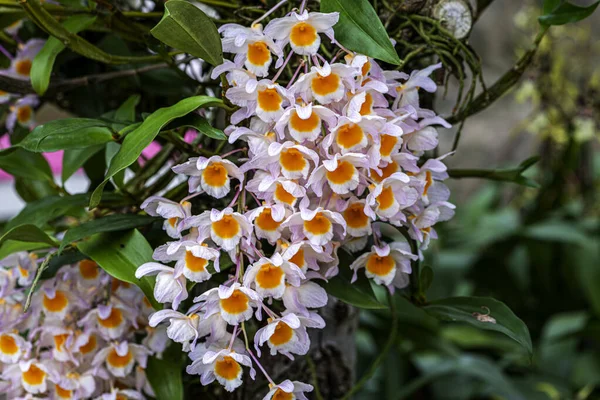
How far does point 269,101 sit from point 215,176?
69 mm

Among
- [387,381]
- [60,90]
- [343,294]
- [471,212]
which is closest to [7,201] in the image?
[471,212]

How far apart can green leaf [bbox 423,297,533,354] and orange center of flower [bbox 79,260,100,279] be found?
0.97 ft

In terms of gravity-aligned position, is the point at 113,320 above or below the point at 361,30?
below

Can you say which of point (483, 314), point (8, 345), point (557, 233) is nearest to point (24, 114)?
point (8, 345)

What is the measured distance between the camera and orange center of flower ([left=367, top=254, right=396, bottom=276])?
544 millimetres

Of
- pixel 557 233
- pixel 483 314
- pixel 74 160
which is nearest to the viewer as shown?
pixel 483 314

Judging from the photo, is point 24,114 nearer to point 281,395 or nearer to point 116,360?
point 116,360

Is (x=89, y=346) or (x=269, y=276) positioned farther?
(x=89, y=346)

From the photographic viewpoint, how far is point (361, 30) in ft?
1.62

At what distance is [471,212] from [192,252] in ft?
5.57

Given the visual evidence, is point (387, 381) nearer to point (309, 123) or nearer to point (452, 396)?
point (452, 396)

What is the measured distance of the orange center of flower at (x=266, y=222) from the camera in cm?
49

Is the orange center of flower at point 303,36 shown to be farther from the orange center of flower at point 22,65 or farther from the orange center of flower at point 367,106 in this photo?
the orange center of flower at point 22,65

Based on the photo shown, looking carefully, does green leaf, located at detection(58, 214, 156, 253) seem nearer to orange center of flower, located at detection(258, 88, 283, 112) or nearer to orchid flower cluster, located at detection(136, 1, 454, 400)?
orchid flower cluster, located at detection(136, 1, 454, 400)
